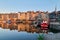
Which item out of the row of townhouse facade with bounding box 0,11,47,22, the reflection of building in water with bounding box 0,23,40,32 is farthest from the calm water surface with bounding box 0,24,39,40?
the row of townhouse facade with bounding box 0,11,47,22

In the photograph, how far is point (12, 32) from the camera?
2666mm

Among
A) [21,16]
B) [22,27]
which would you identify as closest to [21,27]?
[22,27]

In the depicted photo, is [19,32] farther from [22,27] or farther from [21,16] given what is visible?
[21,16]

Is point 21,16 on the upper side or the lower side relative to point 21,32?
upper

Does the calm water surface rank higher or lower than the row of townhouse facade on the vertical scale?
lower

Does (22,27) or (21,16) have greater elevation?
(21,16)

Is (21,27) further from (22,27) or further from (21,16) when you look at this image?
(21,16)

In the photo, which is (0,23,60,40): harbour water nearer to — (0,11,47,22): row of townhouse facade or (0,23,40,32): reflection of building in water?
(0,23,40,32): reflection of building in water

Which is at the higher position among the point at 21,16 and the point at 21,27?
the point at 21,16

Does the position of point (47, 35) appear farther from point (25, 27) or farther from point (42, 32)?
point (25, 27)

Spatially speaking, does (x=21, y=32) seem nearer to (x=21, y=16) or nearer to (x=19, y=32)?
(x=19, y=32)

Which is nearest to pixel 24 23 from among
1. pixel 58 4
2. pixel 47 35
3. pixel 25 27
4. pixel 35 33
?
pixel 25 27

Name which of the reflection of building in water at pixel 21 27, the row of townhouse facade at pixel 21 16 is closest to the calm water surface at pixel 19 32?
the reflection of building in water at pixel 21 27

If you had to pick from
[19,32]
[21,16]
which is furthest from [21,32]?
[21,16]
